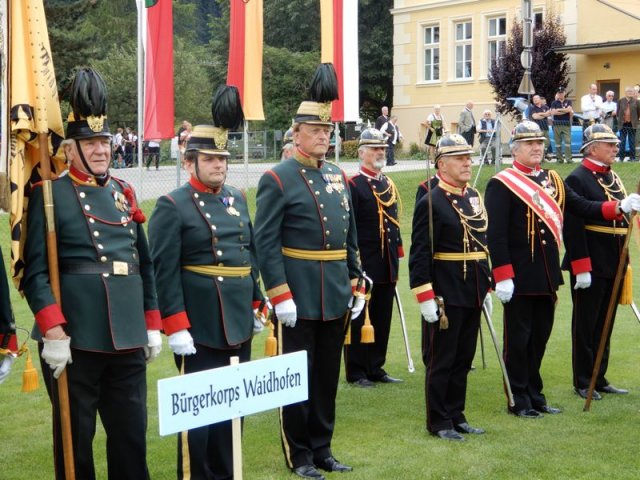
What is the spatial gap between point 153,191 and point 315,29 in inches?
1052

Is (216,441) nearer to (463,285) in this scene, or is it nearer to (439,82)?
(463,285)

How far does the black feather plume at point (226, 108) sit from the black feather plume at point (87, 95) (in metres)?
0.81

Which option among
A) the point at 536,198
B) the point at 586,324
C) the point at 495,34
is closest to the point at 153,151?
the point at 495,34

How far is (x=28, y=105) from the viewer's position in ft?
15.8

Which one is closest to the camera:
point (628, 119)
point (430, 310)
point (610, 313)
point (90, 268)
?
point (90, 268)

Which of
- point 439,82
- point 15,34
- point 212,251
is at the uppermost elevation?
point 439,82

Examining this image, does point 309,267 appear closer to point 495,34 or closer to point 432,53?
point 495,34

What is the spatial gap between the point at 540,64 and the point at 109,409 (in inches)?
1064

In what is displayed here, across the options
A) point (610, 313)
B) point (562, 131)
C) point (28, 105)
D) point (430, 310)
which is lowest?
point (610, 313)

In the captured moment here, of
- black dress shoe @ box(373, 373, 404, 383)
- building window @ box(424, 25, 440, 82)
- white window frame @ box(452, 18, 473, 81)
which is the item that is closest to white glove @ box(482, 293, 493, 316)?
black dress shoe @ box(373, 373, 404, 383)

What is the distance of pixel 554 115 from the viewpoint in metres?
22.5

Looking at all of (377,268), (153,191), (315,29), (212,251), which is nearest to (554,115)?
(153,191)

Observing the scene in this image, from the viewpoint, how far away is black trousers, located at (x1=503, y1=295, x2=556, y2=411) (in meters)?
7.12

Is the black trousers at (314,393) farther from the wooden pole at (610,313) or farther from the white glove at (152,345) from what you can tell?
the wooden pole at (610,313)
